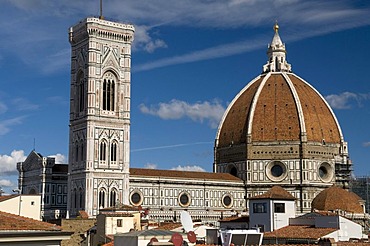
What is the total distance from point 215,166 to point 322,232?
183 feet

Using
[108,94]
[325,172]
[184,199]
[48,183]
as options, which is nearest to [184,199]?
[184,199]

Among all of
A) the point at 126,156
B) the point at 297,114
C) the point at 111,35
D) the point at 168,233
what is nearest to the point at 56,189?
the point at 126,156

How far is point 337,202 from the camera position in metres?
66.6

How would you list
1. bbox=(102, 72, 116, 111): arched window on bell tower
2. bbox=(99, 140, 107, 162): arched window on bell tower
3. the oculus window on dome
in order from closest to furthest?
bbox=(99, 140, 107, 162): arched window on bell tower, bbox=(102, 72, 116, 111): arched window on bell tower, the oculus window on dome

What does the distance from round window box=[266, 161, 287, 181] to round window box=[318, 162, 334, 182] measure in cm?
479

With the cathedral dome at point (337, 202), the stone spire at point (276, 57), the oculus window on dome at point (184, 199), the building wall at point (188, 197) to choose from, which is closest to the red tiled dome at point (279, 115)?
the stone spire at point (276, 57)

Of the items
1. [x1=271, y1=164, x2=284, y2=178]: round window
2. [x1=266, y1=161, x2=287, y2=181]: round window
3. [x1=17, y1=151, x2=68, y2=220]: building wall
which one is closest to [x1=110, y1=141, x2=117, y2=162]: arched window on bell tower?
[x1=17, y1=151, x2=68, y2=220]: building wall

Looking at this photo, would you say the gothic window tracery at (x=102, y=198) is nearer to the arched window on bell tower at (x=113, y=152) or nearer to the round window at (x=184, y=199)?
the arched window on bell tower at (x=113, y=152)

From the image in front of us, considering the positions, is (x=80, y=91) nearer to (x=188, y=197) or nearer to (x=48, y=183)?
(x=48, y=183)

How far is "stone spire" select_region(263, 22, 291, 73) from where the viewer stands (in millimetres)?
94625

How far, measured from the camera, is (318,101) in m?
89.3

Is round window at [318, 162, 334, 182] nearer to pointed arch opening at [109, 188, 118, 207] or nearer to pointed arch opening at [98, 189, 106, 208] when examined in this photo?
pointed arch opening at [109, 188, 118, 207]

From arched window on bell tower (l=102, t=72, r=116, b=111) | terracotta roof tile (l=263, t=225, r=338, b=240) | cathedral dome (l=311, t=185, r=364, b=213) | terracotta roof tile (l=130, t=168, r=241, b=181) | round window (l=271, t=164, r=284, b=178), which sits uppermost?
arched window on bell tower (l=102, t=72, r=116, b=111)

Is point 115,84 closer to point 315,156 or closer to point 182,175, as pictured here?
point 182,175
